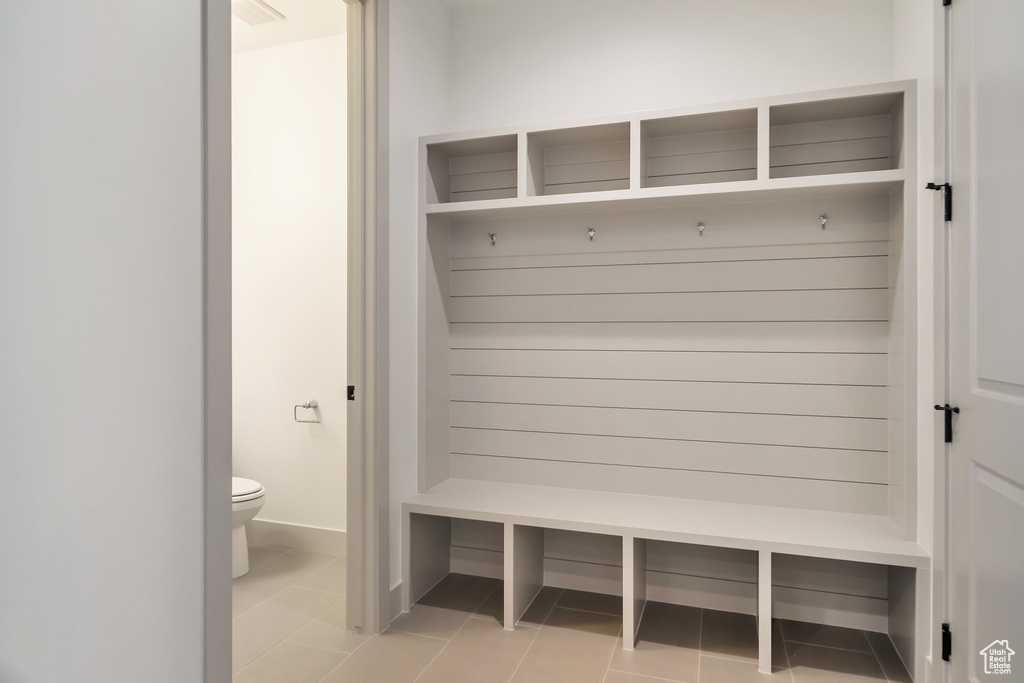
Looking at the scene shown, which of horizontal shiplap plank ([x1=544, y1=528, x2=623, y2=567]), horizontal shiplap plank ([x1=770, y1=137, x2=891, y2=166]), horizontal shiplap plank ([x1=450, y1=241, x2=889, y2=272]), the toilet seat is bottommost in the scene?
horizontal shiplap plank ([x1=544, y1=528, x2=623, y2=567])

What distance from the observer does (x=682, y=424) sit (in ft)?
8.78

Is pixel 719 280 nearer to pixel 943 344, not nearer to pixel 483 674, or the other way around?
pixel 943 344

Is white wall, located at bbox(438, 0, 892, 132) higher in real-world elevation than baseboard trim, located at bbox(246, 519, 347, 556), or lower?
higher

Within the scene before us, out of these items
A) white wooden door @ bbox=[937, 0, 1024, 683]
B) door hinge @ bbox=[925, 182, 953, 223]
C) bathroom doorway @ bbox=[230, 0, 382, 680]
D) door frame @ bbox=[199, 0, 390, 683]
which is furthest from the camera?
bathroom doorway @ bbox=[230, 0, 382, 680]

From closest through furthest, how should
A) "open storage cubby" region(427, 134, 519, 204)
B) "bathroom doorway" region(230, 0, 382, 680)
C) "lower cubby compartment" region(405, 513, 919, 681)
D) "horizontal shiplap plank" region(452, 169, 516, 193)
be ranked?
"lower cubby compartment" region(405, 513, 919, 681)
"open storage cubby" region(427, 134, 519, 204)
"horizontal shiplap plank" region(452, 169, 516, 193)
"bathroom doorway" region(230, 0, 382, 680)

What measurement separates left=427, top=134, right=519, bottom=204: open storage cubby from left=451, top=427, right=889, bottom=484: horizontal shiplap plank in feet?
3.81

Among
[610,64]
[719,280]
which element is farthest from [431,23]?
[719,280]

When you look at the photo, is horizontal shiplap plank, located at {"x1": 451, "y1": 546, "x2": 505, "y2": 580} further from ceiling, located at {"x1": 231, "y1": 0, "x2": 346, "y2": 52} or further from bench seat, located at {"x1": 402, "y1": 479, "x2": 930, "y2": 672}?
ceiling, located at {"x1": 231, "y1": 0, "x2": 346, "y2": 52}

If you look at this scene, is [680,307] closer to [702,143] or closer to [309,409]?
[702,143]

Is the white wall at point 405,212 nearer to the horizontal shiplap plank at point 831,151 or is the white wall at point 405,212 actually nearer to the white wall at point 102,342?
the white wall at point 102,342

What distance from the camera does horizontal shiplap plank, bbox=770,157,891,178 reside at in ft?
7.84

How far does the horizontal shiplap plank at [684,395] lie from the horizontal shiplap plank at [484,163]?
1.02 meters

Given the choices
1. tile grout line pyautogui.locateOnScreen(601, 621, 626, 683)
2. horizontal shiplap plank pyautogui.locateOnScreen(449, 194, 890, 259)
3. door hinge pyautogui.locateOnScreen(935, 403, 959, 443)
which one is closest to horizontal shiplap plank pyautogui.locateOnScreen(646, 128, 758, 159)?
horizontal shiplap plank pyautogui.locateOnScreen(449, 194, 890, 259)

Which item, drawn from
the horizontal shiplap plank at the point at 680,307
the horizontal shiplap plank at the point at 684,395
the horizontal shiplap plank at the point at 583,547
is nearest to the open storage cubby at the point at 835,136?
the horizontal shiplap plank at the point at 680,307
